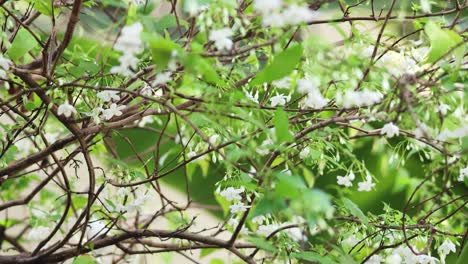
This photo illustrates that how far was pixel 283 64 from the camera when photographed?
102 centimetres

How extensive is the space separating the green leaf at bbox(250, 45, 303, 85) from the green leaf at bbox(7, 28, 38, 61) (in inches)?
18.3

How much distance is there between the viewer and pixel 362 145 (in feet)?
8.01

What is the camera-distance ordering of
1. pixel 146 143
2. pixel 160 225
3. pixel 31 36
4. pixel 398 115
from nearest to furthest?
1. pixel 398 115
2. pixel 31 36
3. pixel 146 143
4. pixel 160 225

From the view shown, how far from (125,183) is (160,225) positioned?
1.56 meters

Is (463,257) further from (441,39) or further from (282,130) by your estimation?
(282,130)

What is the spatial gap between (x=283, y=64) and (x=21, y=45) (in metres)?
0.50

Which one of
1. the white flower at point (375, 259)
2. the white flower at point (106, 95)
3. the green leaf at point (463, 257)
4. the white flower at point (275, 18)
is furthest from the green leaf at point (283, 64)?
the green leaf at point (463, 257)

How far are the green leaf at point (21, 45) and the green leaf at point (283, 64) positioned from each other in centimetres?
47

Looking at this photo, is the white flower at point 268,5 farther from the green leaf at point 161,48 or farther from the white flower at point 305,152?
the white flower at point 305,152

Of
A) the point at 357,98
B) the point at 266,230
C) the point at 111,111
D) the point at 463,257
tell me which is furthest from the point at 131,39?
the point at 463,257

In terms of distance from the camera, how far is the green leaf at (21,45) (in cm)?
131

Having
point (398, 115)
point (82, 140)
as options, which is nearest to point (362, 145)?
point (82, 140)

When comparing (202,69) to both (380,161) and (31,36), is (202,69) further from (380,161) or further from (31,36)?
(380,161)

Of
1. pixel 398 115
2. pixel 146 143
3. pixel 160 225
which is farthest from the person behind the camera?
pixel 160 225
